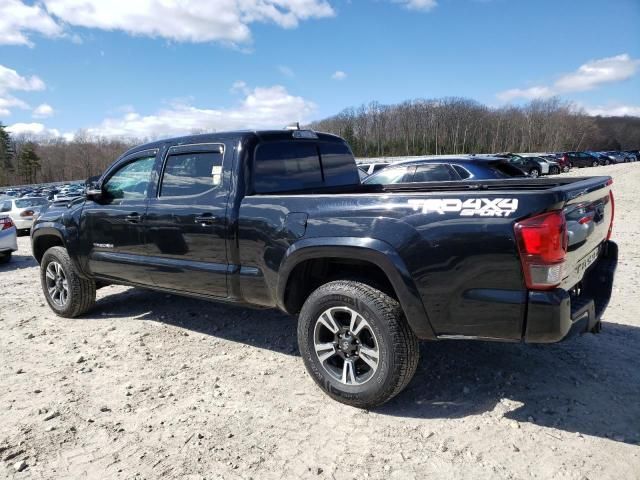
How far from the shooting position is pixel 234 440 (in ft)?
9.73

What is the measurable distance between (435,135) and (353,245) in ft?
404

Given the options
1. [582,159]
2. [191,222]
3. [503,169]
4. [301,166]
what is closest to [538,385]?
[301,166]

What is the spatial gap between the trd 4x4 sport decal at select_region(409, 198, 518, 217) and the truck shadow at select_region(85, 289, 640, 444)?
1395 mm

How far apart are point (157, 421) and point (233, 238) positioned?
4.69 feet

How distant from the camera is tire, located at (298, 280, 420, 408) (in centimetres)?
305

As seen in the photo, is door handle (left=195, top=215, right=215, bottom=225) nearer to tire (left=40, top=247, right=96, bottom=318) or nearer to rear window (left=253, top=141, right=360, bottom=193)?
rear window (left=253, top=141, right=360, bottom=193)

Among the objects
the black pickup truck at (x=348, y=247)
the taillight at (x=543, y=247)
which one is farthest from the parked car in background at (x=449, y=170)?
the taillight at (x=543, y=247)

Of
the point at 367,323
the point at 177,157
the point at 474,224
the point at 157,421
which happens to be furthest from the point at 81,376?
the point at 474,224

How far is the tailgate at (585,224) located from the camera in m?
2.71

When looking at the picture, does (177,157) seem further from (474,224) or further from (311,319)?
(474,224)

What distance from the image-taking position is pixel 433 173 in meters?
8.84

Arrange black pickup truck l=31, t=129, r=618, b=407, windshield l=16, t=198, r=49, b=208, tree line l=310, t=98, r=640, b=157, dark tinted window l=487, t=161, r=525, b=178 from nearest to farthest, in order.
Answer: black pickup truck l=31, t=129, r=618, b=407 → dark tinted window l=487, t=161, r=525, b=178 → windshield l=16, t=198, r=49, b=208 → tree line l=310, t=98, r=640, b=157

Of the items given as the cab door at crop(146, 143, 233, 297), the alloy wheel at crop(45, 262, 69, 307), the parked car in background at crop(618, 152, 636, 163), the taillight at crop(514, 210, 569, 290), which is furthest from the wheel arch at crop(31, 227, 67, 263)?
the parked car in background at crop(618, 152, 636, 163)

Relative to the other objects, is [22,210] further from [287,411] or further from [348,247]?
[348,247]
